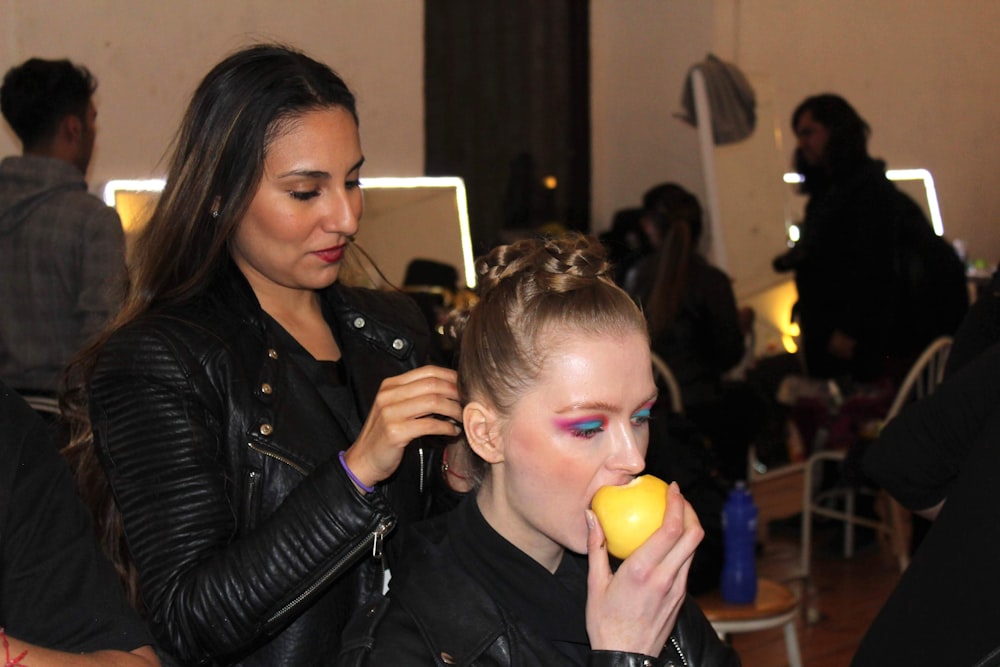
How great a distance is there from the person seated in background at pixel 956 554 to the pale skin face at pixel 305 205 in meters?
0.86

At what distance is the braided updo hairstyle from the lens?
1.40m

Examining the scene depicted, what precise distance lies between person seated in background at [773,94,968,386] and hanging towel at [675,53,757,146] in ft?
2.22

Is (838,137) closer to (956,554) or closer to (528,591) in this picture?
(956,554)

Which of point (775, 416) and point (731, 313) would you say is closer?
point (731, 313)

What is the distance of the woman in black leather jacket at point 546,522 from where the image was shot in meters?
1.28

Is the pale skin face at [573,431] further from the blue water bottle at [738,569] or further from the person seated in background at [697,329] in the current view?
the person seated in background at [697,329]

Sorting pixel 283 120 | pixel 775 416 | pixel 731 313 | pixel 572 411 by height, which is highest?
pixel 283 120

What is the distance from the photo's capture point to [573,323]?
139cm

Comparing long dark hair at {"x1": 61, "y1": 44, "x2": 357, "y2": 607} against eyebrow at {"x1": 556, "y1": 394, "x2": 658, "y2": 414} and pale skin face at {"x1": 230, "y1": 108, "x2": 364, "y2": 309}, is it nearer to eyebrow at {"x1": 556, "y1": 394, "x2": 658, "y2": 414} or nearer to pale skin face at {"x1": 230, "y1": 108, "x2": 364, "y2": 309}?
pale skin face at {"x1": 230, "y1": 108, "x2": 364, "y2": 309}

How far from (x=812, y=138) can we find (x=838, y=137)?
0.17m

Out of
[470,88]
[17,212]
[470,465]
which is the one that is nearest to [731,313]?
[470,88]

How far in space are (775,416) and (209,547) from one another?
415cm

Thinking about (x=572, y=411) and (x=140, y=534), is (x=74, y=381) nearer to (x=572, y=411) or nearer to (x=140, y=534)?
(x=140, y=534)

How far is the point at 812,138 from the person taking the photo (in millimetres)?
5180
